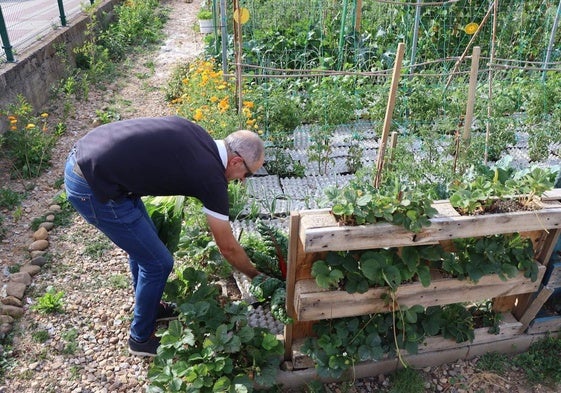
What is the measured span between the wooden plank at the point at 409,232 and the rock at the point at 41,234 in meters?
2.53

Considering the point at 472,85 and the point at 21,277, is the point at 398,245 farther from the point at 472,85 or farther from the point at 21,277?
the point at 21,277

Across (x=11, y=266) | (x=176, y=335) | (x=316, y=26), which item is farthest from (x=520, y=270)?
(x=316, y=26)

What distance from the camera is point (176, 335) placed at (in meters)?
2.49

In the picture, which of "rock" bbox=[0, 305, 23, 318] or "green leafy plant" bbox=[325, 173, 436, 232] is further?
"rock" bbox=[0, 305, 23, 318]

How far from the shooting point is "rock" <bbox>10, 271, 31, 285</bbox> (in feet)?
11.0

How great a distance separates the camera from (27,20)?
7.46 meters

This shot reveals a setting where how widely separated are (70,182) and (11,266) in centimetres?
150

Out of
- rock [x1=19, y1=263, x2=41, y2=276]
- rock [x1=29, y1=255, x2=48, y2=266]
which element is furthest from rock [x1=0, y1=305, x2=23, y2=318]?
rock [x1=29, y1=255, x2=48, y2=266]

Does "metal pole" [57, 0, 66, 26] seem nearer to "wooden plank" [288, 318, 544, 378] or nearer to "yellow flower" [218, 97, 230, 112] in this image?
"yellow flower" [218, 97, 230, 112]

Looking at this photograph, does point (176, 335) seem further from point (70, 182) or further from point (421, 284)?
point (421, 284)

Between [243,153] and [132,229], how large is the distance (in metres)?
0.71

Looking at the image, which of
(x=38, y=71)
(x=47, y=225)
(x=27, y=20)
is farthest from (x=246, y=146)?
(x=27, y=20)

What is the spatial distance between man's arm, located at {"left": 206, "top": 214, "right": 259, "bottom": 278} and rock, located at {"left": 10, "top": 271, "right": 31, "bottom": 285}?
1698 millimetres

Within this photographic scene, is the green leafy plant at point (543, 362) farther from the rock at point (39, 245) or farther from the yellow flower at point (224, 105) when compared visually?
the rock at point (39, 245)
